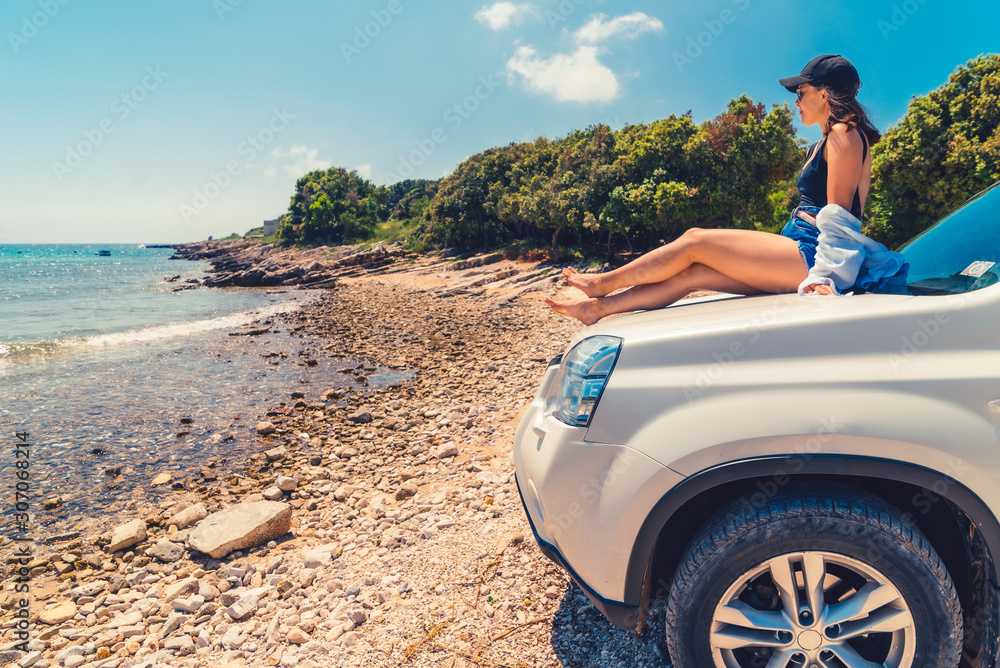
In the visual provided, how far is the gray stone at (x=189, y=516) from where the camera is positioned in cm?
480

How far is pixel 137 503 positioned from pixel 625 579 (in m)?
5.57

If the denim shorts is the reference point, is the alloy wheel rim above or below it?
below

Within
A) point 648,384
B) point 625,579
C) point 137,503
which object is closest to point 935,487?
point 648,384

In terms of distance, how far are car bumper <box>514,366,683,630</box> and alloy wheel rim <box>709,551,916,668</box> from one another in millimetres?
355

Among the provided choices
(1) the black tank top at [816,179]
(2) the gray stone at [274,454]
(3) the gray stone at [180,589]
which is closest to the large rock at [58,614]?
(3) the gray stone at [180,589]

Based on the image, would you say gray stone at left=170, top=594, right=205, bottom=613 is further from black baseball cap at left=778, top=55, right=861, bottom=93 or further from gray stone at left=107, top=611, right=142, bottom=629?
black baseball cap at left=778, top=55, right=861, bottom=93

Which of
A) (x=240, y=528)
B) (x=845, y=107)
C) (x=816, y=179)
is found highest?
(x=845, y=107)

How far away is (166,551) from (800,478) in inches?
193

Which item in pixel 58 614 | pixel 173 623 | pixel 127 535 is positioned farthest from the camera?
pixel 127 535

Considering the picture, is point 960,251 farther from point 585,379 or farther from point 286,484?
point 286,484

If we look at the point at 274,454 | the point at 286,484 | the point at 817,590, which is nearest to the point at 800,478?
the point at 817,590

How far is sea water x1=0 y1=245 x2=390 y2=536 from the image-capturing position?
5730 mm

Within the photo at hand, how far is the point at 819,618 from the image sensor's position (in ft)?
5.81

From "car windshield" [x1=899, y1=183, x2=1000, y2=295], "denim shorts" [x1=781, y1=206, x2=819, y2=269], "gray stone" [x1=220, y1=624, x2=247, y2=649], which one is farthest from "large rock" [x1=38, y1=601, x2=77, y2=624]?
"car windshield" [x1=899, y1=183, x2=1000, y2=295]
